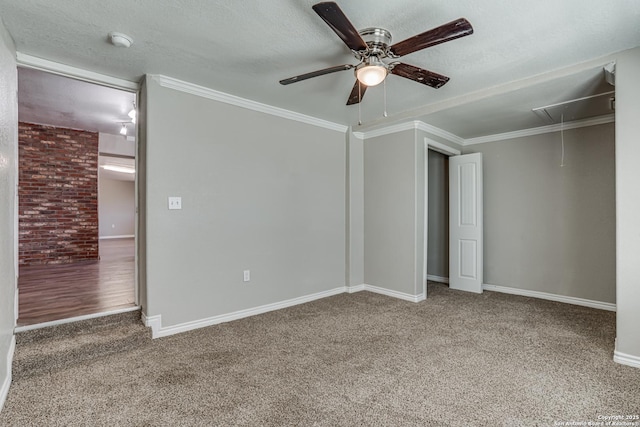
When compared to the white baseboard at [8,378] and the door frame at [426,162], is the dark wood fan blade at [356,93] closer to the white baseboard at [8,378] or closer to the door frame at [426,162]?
the door frame at [426,162]

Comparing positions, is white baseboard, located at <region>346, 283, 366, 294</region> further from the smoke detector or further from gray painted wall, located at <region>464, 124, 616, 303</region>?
the smoke detector

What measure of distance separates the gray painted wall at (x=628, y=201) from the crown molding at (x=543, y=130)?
1772 millimetres

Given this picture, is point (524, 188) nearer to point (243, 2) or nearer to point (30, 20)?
point (243, 2)

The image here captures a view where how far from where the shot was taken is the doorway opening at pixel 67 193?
3480 millimetres

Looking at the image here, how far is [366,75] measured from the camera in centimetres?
227

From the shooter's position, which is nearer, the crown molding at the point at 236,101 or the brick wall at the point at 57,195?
the crown molding at the point at 236,101

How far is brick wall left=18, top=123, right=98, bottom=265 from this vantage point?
5.38 metres

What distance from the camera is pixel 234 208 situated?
3572 millimetres

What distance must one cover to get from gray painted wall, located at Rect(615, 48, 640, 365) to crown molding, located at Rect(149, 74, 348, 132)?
292 cm

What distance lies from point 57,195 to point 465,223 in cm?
665

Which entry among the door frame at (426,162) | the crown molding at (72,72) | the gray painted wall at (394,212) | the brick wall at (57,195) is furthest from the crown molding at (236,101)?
the brick wall at (57,195)

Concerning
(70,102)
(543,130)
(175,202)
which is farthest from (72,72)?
(543,130)

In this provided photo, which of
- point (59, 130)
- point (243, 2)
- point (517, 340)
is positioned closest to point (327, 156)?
point (243, 2)

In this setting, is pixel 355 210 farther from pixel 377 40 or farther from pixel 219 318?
pixel 377 40
